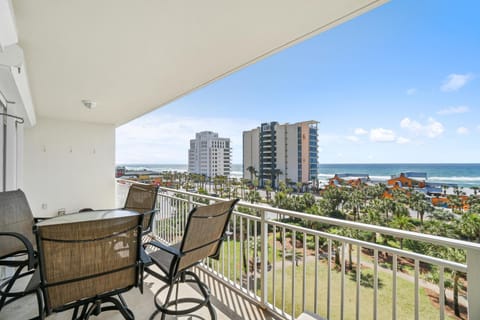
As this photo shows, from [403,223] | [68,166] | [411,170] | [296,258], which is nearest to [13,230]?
[296,258]

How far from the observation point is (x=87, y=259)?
141 centimetres

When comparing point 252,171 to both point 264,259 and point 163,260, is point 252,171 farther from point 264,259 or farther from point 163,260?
point 163,260

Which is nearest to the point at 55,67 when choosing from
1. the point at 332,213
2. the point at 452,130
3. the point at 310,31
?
the point at 310,31

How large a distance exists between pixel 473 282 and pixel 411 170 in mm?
40023

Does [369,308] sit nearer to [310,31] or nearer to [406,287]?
[406,287]

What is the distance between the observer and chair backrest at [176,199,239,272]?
5.58ft

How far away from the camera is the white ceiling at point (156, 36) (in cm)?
156

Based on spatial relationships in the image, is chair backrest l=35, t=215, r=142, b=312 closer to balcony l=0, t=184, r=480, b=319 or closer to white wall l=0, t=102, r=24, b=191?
balcony l=0, t=184, r=480, b=319

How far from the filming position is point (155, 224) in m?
4.31

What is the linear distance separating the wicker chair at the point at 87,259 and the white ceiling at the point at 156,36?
4.51 feet

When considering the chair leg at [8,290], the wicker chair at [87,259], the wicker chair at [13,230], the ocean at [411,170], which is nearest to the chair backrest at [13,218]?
the wicker chair at [13,230]

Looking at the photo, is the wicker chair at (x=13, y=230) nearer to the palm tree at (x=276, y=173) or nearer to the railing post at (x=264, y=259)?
the railing post at (x=264, y=259)

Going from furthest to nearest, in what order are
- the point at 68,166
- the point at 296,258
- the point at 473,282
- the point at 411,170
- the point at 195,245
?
the point at 411,170, the point at 68,166, the point at 296,258, the point at 195,245, the point at 473,282

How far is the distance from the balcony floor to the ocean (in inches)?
1065
